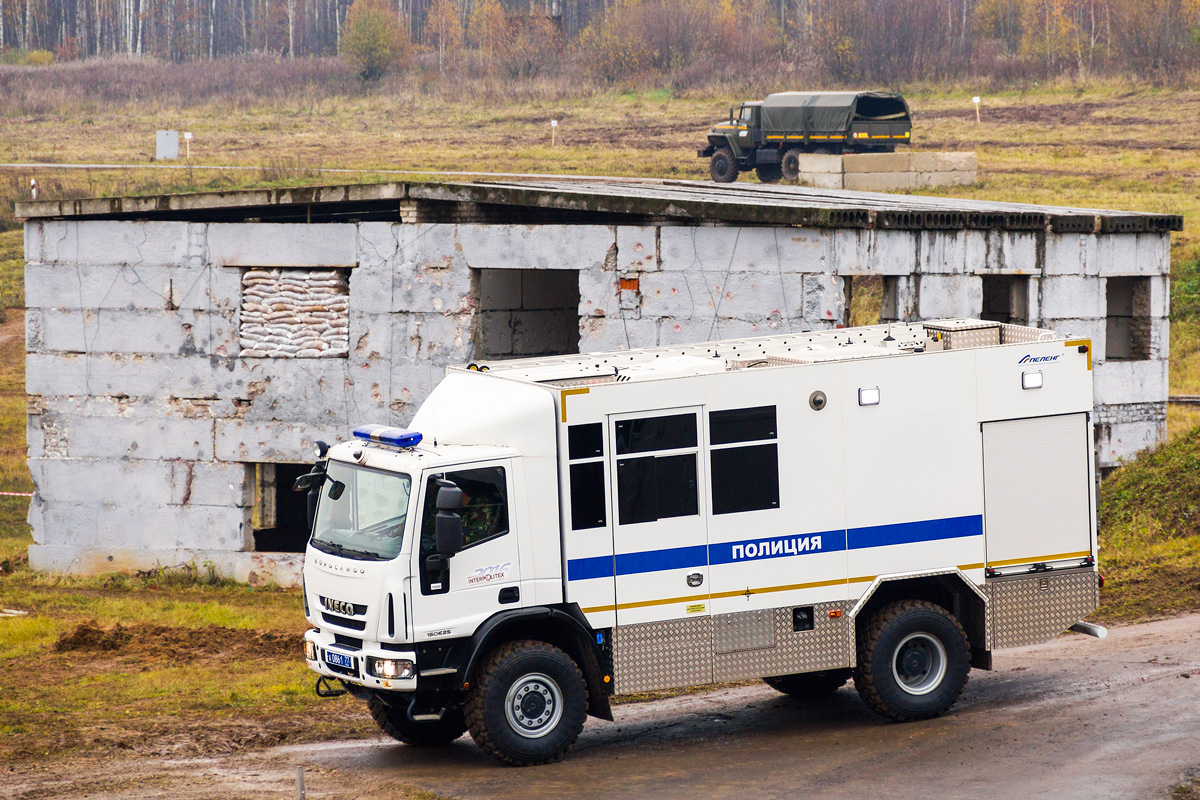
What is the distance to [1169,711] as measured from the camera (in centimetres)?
1088

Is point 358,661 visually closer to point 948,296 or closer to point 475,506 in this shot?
point 475,506

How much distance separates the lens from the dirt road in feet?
30.8

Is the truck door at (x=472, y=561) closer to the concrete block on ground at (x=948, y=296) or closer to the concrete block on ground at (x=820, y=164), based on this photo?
the concrete block on ground at (x=948, y=296)

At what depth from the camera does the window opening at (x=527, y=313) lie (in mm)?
18125

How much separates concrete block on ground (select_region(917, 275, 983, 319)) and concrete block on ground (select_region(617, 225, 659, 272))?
3035 mm

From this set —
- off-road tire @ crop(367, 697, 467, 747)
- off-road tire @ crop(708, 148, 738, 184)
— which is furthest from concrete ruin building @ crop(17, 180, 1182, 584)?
off-road tire @ crop(708, 148, 738, 184)

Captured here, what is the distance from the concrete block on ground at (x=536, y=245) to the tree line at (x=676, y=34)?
1672 inches

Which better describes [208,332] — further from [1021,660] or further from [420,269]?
[1021,660]

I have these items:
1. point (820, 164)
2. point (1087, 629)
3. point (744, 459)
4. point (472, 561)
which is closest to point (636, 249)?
point (744, 459)

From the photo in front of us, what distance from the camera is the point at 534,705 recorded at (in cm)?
996

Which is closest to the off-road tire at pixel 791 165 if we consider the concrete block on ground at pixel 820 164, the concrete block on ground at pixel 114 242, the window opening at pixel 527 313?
the concrete block on ground at pixel 820 164

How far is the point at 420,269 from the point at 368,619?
785cm

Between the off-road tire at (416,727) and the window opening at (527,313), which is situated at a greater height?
the window opening at (527,313)

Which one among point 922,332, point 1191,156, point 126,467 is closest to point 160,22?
point 1191,156
